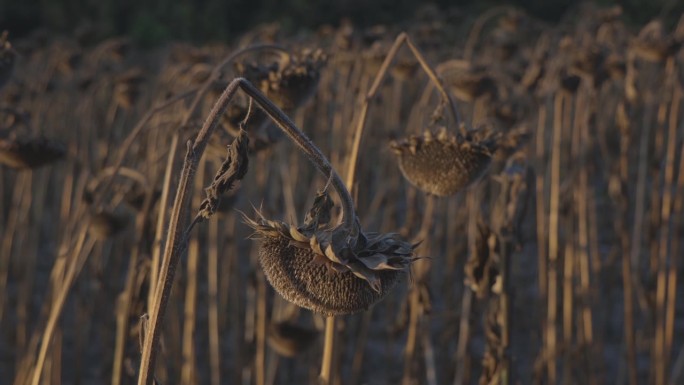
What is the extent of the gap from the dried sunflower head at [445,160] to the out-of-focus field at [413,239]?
0.04 m

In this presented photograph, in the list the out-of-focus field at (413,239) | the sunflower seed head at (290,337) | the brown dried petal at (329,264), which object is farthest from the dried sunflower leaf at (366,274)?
the sunflower seed head at (290,337)

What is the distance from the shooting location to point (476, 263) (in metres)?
2.35

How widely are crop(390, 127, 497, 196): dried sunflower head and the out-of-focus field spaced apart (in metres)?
0.04

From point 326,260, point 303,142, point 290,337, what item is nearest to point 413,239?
point 290,337

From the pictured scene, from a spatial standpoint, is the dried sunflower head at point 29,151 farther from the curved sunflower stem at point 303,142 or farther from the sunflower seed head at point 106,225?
the curved sunflower stem at point 303,142

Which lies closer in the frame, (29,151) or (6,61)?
(6,61)

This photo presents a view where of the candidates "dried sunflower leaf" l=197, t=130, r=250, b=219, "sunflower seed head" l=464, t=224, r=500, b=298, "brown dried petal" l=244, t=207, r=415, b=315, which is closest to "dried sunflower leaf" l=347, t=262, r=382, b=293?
"brown dried petal" l=244, t=207, r=415, b=315

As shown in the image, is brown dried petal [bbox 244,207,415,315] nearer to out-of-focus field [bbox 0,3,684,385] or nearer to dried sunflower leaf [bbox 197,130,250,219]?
dried sunflower leaf [bbox 197,130,250,219]

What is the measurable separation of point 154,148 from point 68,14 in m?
10.2

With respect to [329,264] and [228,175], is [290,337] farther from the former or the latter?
[228,175]

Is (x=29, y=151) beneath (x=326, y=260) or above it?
above

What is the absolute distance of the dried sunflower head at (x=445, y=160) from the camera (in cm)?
190

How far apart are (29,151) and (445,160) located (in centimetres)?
109

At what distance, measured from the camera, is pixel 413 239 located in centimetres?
332
